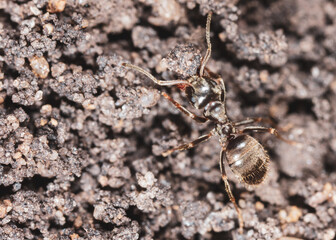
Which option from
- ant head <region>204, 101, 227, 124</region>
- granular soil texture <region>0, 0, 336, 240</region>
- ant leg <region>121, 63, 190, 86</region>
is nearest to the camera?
granular soil texture <region>0, 0, 336, 240</region>

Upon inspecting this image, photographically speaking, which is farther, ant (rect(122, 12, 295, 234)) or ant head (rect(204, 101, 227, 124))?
ant head (rect(204, 101, 227, 124))

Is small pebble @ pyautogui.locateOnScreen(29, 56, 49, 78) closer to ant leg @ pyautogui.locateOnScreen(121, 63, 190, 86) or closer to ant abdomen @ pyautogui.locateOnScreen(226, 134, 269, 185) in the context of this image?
ant leg @ pyautogui.locateOnScreen(121, 63, 190, 86)

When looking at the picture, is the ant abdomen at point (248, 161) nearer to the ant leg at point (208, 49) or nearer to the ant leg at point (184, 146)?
the ant leg at point (184, 146)

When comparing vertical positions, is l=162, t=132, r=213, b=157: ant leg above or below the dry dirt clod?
below

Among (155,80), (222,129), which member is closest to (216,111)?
(222,129)

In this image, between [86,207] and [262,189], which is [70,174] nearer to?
[86,207]

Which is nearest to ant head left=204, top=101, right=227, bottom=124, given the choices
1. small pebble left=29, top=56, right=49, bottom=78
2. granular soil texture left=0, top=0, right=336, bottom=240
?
granular soil texture left=0, top=0, right=336, bottom=240

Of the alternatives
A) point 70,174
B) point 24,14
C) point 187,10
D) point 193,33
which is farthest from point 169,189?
point 24,14
